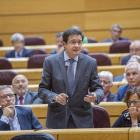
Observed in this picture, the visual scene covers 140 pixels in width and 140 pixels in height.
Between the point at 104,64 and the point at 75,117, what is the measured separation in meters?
1.70

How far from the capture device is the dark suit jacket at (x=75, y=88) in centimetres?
165

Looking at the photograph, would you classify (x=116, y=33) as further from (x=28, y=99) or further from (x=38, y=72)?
(x=28, y=99)

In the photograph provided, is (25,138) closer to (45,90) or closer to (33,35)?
(45,90)

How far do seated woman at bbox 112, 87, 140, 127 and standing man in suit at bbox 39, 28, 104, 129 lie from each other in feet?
0.67

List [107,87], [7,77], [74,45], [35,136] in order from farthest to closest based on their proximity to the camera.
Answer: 1. [7,77]
2. [107,87]
3. [74,45]
4. [35,136]

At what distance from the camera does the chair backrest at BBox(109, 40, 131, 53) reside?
149 inches

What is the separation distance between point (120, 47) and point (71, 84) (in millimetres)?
2237

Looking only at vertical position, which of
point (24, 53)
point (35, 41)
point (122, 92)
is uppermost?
point (35, 41)

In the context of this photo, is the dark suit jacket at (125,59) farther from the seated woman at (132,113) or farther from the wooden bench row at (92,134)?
the wooden bench row at (92,134)

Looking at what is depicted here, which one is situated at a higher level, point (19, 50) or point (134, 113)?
point (19, 50)

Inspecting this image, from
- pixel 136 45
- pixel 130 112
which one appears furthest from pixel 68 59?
pixel 136 45

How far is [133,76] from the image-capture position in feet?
7.52

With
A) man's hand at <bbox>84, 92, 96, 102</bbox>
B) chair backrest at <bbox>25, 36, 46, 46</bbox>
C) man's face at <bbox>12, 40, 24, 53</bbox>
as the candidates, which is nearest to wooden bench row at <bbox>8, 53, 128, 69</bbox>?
man's face at <bbox>12, 40, 24, 53</bbox>

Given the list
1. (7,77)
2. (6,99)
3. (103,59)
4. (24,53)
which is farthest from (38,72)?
(6,99)
